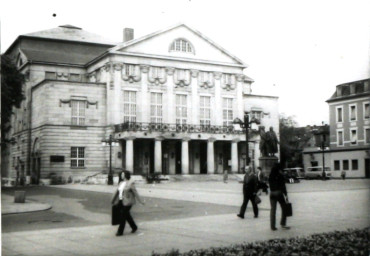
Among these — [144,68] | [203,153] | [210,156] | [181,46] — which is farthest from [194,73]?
[210,156]

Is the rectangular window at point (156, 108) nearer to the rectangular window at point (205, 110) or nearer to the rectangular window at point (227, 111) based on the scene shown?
the rectangular window at point (205, 110)

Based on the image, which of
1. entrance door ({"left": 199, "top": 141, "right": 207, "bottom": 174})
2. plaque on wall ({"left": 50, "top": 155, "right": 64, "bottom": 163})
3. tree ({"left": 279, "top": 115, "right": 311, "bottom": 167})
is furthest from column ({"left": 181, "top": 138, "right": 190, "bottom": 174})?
tree ({"left": 279, "top": 115, "right": 311, "bottom": 167})

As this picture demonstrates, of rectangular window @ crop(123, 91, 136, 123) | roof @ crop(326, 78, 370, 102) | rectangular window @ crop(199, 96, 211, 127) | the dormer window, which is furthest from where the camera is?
rectangular window @ crop(199, 96, 211, 127)

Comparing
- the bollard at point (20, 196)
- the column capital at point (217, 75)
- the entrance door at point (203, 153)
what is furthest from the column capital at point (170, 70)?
the bollard at point (20, 196)

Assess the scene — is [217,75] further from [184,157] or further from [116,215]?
[116,215]

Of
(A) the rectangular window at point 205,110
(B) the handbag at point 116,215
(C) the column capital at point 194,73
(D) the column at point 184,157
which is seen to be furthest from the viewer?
(A) the rectangular window at point 205,110

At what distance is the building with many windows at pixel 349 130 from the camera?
26.5 meters

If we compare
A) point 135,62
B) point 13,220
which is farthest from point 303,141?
point 13,220

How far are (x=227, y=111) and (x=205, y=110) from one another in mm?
3592

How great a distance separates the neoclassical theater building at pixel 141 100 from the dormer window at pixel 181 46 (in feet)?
0.38

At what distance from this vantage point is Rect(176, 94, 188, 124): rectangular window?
57.8 m

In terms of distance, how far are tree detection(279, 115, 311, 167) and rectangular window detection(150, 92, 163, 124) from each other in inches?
1103

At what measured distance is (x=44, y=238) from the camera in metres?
12.0

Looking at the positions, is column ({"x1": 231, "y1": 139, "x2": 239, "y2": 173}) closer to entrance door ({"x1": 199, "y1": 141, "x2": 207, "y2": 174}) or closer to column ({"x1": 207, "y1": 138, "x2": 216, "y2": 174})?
column ({"x1": 207, "y1": 138, "x2": 216, "y2": 174})
